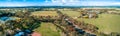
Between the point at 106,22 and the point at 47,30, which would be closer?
the point at 47,30

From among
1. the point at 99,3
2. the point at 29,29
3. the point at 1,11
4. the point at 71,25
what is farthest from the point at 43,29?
the point at 99,3

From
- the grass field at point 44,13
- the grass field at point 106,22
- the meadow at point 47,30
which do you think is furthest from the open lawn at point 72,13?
the meadow at point 47,30

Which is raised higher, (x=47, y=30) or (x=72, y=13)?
(x=72, y=13)

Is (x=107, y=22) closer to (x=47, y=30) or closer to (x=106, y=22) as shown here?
(x=106, y=22)

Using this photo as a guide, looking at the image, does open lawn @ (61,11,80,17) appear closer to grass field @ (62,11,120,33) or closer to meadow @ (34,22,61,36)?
grass field @ (62,11,120,33)

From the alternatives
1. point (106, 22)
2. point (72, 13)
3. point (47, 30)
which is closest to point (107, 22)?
point (106, 22)

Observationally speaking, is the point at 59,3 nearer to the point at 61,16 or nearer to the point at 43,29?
the point at 61,16

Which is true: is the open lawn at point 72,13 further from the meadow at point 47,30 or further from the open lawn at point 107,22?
the meadow at point 47,30
